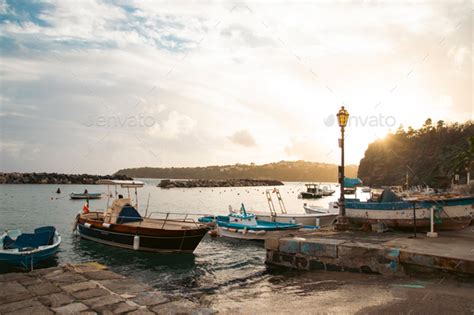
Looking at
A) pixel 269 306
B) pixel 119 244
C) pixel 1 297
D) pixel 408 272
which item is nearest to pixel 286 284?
pixel 269 306

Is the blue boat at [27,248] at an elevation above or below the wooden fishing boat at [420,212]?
below

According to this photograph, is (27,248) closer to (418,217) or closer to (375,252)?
(375,252)

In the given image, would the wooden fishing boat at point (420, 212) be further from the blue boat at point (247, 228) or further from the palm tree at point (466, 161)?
the palm tree at point (466, 161)

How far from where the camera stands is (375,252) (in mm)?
10055

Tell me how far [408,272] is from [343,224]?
18.5 ft

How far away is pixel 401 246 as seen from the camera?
1034cm

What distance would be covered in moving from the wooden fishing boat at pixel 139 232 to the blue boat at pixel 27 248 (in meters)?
3.46

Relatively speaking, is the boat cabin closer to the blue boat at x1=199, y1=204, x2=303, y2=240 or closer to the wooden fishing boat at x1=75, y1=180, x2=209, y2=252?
the blue boat at x1=199, y1=204, x2=303, y2=240

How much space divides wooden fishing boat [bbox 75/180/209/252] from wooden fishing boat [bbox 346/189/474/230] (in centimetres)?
930

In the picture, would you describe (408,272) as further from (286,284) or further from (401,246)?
(286,284)

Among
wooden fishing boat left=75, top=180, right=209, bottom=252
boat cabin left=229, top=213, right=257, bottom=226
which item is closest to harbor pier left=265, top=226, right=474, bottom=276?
wooden fishing boat left=75, top=180, right=209, bottom=252

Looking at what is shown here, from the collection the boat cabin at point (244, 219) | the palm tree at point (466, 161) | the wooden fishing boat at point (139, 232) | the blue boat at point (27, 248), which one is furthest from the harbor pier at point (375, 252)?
the palm tree at point (466, 161)

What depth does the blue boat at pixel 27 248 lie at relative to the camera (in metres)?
16.0

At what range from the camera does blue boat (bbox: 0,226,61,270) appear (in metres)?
16.0
